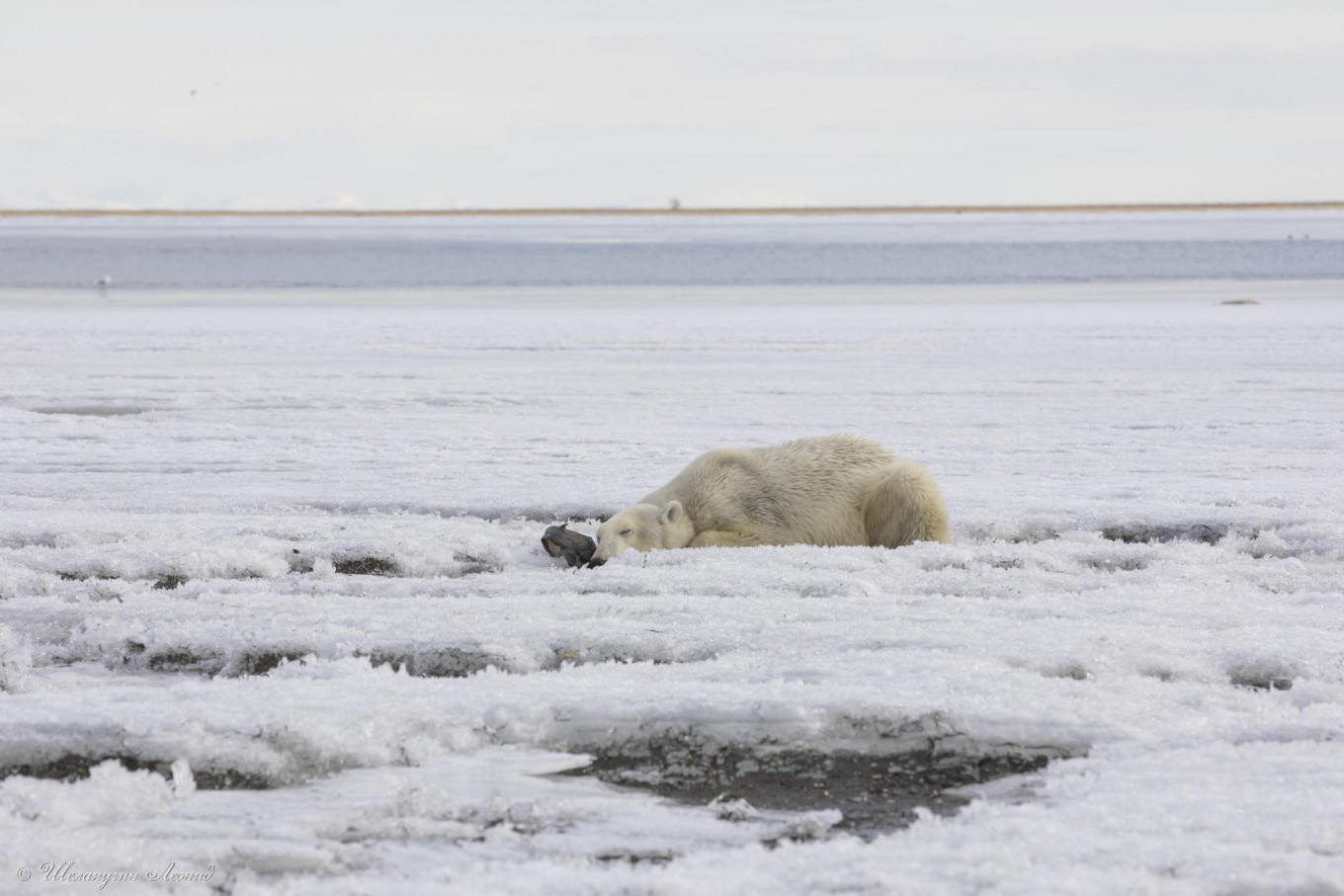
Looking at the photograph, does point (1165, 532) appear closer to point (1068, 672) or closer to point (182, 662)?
point (1068, 672)

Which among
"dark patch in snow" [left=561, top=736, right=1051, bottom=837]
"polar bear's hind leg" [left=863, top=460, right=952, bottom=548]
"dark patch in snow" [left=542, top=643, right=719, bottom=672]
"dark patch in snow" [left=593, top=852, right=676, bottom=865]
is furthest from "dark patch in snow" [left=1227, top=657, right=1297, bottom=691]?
"dark patch in snow" [left=593, top=852, right=676, bottom=865]

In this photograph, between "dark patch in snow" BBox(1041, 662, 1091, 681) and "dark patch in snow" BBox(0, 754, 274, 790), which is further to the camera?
"dark patch in snow" BBox(1041, 662, 1091, 681)

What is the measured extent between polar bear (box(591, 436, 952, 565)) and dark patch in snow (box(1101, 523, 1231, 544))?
986mm

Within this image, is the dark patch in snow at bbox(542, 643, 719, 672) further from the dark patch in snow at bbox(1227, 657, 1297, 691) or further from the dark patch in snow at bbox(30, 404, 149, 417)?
the dark patch in snow at bbox(30, 404, 149, 417)

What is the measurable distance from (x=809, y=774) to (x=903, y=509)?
2.73m

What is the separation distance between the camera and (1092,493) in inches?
284

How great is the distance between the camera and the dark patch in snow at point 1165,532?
6258 millimetres

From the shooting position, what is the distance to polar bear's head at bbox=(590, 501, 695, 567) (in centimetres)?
587

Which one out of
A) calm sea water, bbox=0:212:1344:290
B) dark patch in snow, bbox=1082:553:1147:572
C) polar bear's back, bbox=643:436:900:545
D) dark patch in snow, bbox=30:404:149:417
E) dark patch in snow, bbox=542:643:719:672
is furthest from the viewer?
calm sea water, bbox=0:212:1344:290

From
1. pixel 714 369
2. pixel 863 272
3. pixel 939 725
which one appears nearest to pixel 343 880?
pixel 939 725

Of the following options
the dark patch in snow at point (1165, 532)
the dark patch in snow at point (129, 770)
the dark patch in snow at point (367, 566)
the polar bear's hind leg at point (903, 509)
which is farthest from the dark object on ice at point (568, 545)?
the dark patch in snow at point (1165, 532)

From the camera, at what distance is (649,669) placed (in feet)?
13.6

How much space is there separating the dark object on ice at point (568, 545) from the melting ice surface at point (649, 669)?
14 centimetres

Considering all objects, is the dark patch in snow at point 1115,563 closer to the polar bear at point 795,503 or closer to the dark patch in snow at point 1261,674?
the polar bear at point 795,503
